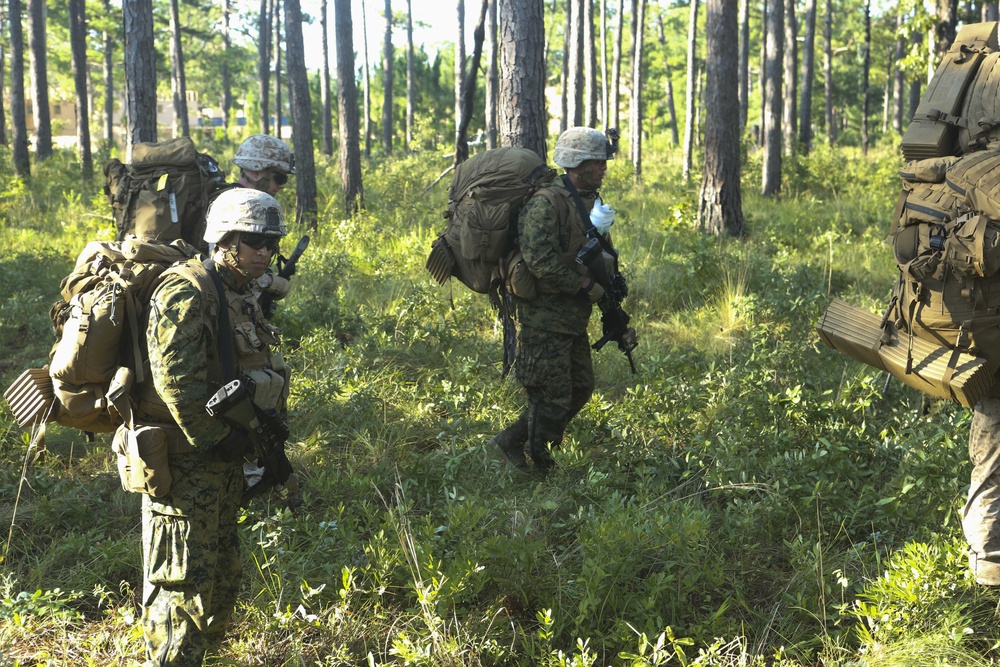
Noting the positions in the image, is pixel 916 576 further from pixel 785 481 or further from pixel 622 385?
pixel 622 385

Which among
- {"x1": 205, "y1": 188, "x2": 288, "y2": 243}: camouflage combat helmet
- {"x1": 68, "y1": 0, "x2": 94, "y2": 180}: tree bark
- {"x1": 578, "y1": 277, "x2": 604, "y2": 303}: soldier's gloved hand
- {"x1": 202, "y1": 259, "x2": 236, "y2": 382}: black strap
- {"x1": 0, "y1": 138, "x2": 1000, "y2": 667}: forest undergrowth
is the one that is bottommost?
{"x1": 0, "y1": 138, "x2": 1000, "y2": 667}: forest undergrowth

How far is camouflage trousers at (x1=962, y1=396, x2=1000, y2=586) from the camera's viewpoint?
11.7ft

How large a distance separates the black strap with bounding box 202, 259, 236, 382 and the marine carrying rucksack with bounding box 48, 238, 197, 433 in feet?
0.77

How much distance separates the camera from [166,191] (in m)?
5.23

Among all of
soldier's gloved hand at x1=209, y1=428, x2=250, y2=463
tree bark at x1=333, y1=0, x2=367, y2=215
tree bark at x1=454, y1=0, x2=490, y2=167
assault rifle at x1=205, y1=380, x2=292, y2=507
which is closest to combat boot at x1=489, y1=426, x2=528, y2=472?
assault rifle at x1=205, y1=380, x2=292, y2=507

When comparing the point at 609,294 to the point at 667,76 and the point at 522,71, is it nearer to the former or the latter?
the point at 522,71

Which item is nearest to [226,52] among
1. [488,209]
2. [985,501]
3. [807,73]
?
[807,73]

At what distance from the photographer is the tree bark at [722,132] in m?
10.4

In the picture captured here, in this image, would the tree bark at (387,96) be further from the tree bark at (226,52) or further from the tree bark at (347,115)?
the tree bark at (347,115)

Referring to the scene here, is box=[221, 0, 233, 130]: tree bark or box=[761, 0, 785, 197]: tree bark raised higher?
box=[221, 0, 233, 130]: tree bark

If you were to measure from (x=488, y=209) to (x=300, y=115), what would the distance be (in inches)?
387

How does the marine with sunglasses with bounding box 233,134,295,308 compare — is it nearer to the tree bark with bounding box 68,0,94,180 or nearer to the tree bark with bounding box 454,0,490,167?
the tree bark with bounding box 454,0,490,167

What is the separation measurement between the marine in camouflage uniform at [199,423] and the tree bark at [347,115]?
377 inches

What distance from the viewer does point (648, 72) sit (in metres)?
40.3
